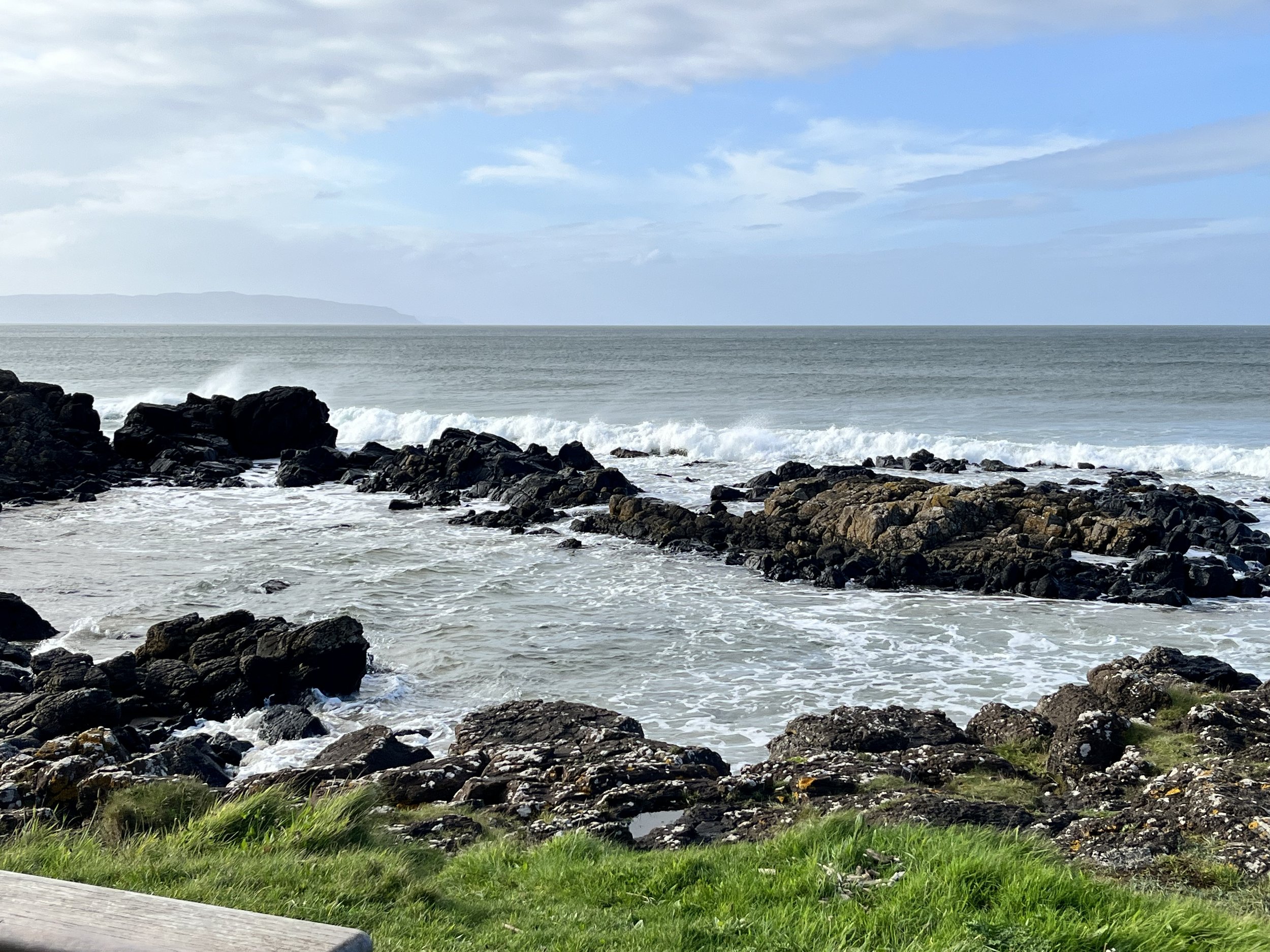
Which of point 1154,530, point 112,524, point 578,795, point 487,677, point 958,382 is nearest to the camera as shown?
point 578,795

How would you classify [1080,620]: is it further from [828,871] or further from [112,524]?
[112,524]

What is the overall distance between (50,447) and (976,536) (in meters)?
Result: 29.9

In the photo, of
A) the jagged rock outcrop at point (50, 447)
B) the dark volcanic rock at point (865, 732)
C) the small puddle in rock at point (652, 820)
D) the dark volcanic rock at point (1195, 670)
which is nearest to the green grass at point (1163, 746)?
the dark volcanic rock at point (1195, 670)

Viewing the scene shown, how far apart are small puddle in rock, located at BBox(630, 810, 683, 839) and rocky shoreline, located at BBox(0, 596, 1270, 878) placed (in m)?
0.02

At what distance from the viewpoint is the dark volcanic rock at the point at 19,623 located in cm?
1554

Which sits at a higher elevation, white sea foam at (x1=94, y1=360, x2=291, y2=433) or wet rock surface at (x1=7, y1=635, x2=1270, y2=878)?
white sea foam at (x1=94, y1=360, x2=291, y2=433)

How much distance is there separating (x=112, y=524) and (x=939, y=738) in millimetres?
22686

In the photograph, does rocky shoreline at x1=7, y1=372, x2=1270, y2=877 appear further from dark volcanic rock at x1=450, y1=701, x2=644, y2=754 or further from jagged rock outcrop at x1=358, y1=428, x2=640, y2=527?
jagged rock outcrop at x1=358, y1=428, x2=640, y2=527

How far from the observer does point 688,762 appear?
31.1ft

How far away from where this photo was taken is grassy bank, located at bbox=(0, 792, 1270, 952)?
4621 millimetres

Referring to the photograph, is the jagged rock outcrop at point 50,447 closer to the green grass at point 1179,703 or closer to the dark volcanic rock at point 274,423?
the dark volcanic rock at point 274,423

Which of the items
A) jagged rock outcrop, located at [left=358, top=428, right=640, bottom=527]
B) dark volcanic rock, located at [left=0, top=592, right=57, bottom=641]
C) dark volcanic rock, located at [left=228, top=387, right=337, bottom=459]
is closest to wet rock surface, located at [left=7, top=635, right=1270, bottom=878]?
dark volcanic rock, located at [left=0, top=592, right=57, bottom=641]

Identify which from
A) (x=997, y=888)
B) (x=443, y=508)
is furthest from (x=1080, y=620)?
(x=443, y=508)

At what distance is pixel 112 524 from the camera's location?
25.7 metres
